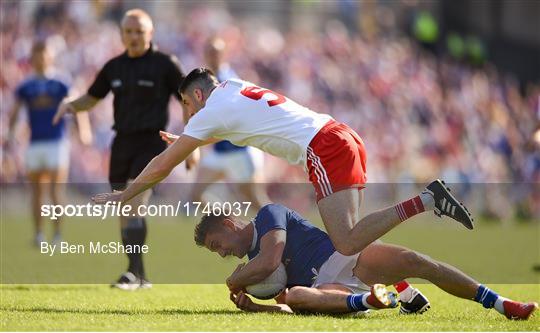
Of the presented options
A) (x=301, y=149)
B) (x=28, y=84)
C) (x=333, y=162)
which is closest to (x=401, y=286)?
(x=333, y=162)

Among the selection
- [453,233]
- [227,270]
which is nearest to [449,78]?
[453,233]

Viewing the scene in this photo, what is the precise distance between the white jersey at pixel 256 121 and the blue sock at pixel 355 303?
1.19 m

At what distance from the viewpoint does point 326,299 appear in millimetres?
7688

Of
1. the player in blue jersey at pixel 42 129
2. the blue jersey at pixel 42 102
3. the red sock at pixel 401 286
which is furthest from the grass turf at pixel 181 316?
the blue jersey at pixel 42 102

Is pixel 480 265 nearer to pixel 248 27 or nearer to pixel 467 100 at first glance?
pixel 467 100

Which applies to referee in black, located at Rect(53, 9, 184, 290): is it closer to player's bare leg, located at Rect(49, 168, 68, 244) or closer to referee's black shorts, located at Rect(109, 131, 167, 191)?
referee's black shorts, located at Rect(109, 131, 167, 191)

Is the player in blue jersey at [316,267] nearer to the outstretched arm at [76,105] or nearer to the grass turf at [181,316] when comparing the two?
the grass turf at [181,316]

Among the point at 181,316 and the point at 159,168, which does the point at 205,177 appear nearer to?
the point at 159,168

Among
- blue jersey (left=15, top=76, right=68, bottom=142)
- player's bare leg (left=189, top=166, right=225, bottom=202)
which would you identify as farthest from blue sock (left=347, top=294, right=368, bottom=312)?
blue jersey (left=15, top=76, right=68, bottom=142)

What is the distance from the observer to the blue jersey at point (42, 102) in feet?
47.6

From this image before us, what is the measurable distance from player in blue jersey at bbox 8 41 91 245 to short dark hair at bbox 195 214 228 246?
21.5 ft

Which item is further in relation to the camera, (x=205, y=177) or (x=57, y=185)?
(x=57, y=185)

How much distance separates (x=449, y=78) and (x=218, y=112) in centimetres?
2459

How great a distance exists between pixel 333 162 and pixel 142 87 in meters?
3.10
